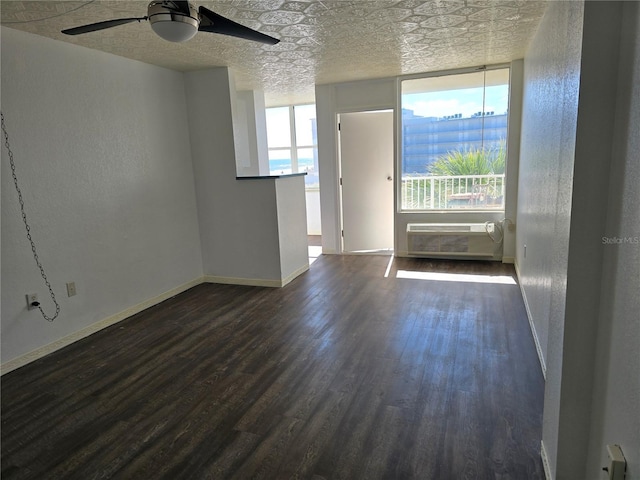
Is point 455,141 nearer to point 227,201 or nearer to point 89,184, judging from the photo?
point 227,201

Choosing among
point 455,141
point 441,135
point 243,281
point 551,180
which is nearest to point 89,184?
point 243,281

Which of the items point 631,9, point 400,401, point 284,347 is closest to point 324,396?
point 400,401

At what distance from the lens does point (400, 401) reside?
2.17 meters

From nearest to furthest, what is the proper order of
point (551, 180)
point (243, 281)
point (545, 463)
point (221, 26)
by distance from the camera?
point (545, 463) → point (221, 26) → point (551, 180) → point (243, 281)

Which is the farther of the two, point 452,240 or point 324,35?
point 452,240

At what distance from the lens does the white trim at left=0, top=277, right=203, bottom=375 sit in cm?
275

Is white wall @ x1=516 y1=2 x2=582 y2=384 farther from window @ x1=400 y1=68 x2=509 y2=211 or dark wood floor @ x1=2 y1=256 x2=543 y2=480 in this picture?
window @ x1=400 y1=68 x2=509 y2=211

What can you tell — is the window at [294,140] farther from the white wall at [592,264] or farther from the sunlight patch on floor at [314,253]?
the white wall at [592,264]

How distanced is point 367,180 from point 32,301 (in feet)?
13.3

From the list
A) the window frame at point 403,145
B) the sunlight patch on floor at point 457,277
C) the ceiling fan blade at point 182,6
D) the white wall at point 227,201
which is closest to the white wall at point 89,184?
the white wall at point 227,201

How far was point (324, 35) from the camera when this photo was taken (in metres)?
3.14

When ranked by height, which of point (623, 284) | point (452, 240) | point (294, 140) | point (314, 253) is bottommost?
point (314, 253)

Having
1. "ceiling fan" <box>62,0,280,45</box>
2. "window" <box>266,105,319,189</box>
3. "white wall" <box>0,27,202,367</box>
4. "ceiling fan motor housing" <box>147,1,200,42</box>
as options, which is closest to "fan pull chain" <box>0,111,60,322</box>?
"white wall" <box>0,27,202,367</box>

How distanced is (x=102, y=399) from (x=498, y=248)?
14.5ft
